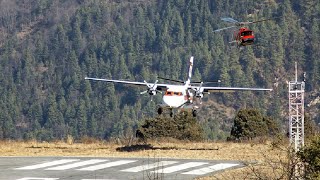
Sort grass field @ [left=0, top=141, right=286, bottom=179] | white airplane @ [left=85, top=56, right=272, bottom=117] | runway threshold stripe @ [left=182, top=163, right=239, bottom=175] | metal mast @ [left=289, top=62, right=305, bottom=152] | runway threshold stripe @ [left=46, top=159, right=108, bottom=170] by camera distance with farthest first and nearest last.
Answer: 1. white airplane @ [left=85, top=56, right=272, bottom=117]
2. grass field @ [left=0, top=141, right=286, bottom=179]
3. runway threshold stripe @ [left=46, top=159, right=108, bottom=170]
4. metal mast @ [left=289, top=62, right=305, bottom=152]
5. runway threshold stripe @ [left=182, top=163, right=239, bottom=175]

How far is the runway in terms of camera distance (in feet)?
148

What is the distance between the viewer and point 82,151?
Result: 57.5m

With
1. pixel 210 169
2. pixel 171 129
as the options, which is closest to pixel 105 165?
pixel 210 169

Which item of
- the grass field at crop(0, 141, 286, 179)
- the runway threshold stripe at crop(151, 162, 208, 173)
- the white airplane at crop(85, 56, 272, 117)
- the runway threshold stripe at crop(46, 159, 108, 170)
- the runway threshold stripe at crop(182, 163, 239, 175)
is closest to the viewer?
the runway threshold stripe at crop(182, 163, 239, 175)

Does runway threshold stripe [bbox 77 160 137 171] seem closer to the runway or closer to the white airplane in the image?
the runway

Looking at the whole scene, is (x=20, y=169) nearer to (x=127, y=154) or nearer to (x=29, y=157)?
(x=29, y=157)

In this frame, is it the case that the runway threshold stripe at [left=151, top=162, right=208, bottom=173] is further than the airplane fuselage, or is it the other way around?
the airplane fuselage

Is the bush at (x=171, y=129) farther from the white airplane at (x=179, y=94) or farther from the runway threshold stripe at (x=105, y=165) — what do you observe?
the runway threshold stripe at (x=105, y=165)

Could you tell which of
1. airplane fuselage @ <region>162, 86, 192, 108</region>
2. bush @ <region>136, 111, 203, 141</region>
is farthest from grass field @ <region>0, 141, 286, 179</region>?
bush @ <region>136, 111, 203, 141</region>

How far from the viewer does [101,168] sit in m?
48.5

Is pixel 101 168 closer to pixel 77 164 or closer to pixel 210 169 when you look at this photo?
pixel 77 164

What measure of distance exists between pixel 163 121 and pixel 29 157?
25714 mm

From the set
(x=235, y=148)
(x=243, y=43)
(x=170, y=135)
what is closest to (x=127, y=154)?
(x=235, y=148)

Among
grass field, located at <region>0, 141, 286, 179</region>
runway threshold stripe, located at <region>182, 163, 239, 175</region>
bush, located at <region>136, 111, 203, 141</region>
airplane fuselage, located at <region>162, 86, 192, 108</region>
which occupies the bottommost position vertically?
runway threshold stripe, located at <region>182, 163, 239, 175</region>
